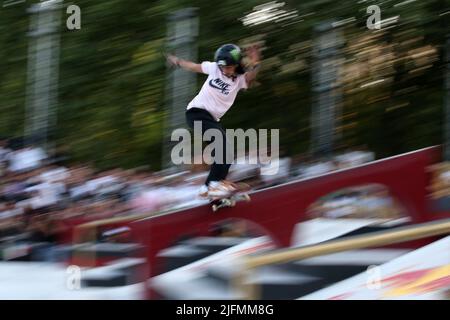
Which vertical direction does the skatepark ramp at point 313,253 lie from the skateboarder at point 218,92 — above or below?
below

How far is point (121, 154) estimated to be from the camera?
33.4 ft

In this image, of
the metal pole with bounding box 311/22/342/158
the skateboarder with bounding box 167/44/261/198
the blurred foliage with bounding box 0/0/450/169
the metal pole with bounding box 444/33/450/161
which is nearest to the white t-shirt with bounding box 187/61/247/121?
the skateboarder with bounding box 167/44/261/198

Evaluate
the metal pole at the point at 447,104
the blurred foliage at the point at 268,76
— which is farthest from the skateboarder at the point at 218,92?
the metal pole at the point at 447,104

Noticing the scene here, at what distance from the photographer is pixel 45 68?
10.6 m

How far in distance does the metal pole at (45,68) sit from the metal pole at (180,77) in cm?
207

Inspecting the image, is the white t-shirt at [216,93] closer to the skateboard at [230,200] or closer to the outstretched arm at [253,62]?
the outstretched arm at [253,62]

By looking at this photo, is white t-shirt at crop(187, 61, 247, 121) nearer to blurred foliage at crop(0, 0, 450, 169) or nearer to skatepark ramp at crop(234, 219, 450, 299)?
skatepark ramp at crop(234, 219, 450, 299)

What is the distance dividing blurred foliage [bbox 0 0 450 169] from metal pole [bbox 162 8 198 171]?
1.09 ft

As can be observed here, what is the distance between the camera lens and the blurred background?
827 centimetres

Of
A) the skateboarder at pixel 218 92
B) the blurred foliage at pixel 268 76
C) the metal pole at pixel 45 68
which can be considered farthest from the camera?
the metal pole at pixel 45 68

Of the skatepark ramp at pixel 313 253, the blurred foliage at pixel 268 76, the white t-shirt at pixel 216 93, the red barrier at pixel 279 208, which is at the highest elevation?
the blurred foliage at pixel 268 76

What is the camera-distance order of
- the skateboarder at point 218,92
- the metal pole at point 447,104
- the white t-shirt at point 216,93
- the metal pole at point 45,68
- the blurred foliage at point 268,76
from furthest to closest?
the metal pole at point 45,68 < the blurred foliage at point 268,76 < the metal pole at point 447,104 < the white t-shirt at point 216,93 < the skateboarder at point 218,92

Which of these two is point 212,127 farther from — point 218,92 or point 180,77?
point 180,77

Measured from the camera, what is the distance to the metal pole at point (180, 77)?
8680mm
